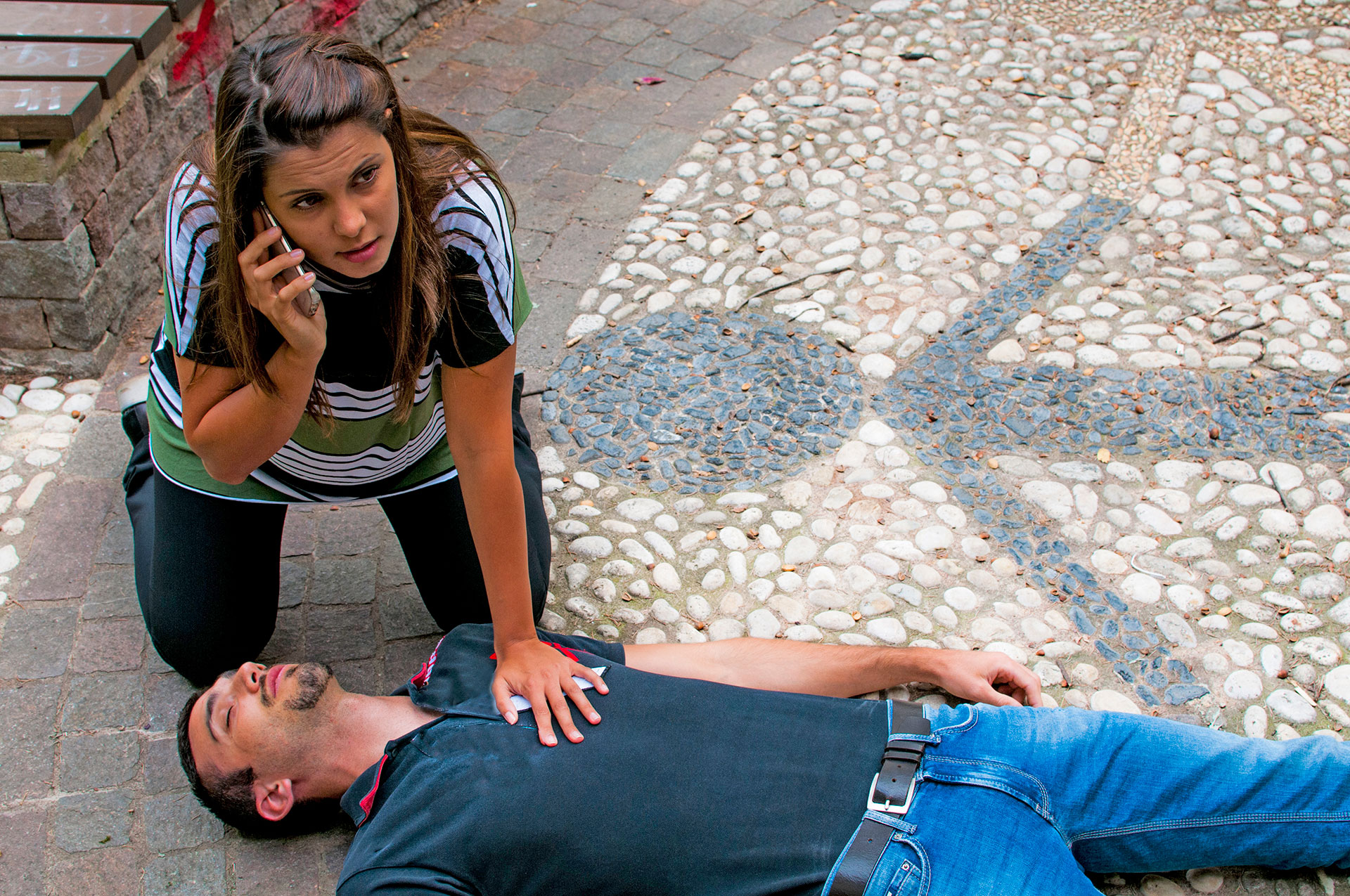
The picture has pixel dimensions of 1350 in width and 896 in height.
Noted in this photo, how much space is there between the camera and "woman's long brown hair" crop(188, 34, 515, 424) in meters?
2.02

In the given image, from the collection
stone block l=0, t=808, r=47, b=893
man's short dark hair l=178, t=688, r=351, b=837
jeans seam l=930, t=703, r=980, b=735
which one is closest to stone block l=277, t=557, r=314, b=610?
man's short dark hair l=178, t=688, r=351, b=837

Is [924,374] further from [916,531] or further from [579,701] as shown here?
[579,701]

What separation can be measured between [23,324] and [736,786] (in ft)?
10.8

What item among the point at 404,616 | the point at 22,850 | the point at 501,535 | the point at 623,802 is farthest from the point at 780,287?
the point at 22,850

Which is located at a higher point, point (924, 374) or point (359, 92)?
point (359, 92)

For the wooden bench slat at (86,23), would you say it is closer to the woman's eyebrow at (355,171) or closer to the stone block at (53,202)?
the stone block at (53,202)

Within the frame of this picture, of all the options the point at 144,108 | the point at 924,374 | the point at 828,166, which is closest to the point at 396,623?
the point at 924,374

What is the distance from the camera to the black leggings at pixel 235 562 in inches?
113

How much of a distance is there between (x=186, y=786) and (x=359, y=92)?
182 cm

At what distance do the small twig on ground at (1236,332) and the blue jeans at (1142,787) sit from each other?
6.58 feet

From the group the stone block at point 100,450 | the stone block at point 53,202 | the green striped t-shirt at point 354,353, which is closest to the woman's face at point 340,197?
the green striped t-shirt at point 354,353

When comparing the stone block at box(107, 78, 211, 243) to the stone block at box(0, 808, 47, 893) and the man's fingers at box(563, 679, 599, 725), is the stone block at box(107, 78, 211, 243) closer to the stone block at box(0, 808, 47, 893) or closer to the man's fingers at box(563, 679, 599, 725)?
the stone block at box(0, 808, 47, 893)

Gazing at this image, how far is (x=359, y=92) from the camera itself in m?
2.09

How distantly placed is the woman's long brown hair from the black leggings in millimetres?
543
